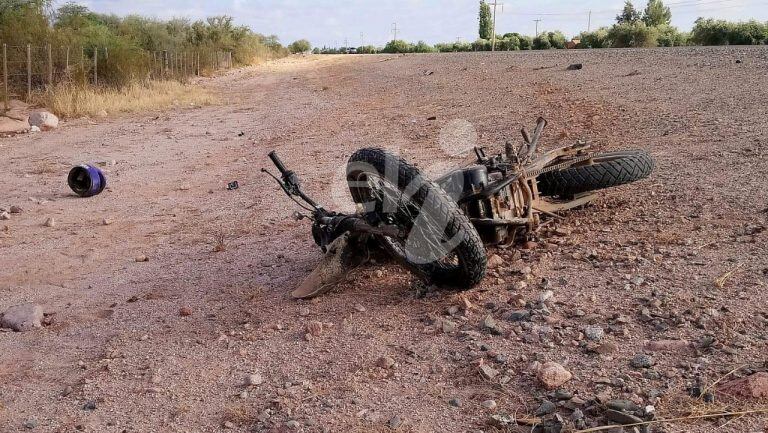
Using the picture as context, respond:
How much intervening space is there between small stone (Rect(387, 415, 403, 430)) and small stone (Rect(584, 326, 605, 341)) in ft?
3.43

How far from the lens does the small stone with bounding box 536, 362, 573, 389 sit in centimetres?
267

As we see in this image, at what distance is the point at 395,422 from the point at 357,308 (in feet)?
3.88

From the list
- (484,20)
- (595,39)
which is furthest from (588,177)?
(484,20)

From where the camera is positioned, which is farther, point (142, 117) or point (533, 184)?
point (142, 117)

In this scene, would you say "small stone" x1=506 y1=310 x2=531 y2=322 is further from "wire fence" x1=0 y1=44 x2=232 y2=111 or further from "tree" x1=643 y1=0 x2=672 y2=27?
"tree" x1=643 y1=0 x2=672 y2=27

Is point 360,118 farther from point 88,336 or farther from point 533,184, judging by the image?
point 88,336

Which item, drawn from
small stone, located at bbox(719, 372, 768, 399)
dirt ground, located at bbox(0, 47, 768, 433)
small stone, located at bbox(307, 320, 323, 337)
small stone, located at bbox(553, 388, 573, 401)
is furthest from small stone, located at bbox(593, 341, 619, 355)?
small stone, located at bbox(307, 320, 323, 337)

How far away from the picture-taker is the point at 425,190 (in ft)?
10.9

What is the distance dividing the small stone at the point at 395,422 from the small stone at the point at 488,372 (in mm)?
471

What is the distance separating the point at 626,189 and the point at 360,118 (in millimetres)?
7565

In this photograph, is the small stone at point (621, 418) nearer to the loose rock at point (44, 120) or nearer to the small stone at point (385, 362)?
the small stone at point (385, 362)

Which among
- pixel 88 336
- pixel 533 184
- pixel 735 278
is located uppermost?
pixel 533 184

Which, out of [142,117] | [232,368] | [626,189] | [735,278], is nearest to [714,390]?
[735,278]

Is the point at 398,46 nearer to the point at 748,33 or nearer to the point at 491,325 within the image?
the point at 748,33
